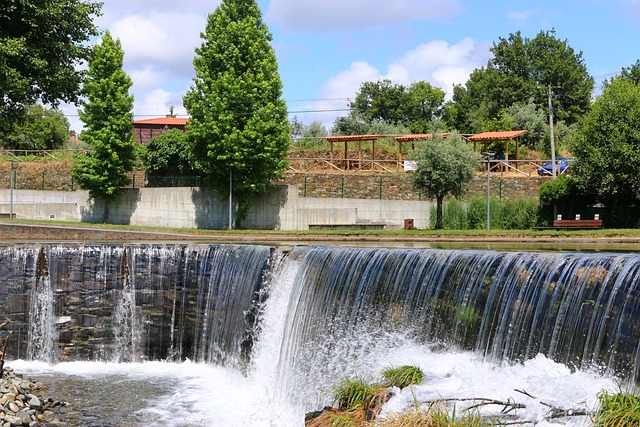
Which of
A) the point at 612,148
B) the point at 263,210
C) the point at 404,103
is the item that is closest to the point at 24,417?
the point at 263,210

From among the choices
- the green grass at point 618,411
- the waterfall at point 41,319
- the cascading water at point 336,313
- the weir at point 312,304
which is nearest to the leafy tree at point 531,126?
the weir at point 312,304

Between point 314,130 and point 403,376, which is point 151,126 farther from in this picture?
point 403,376

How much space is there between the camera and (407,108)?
81000mm

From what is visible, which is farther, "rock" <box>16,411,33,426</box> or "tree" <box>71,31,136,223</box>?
"tree" <box>71,31,136,223</box>

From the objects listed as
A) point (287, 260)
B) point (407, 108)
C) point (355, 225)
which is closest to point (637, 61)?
point (407, 108)

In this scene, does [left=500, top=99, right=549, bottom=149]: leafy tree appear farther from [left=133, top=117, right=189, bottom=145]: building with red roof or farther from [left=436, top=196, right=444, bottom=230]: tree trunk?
[left=133, top=117, right=189, bottom=145]: building with red roof

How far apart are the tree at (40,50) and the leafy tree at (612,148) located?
74.0 ft

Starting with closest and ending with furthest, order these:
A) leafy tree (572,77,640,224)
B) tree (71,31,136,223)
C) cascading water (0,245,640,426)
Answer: cascading water (0,245,640,426)
leafy tree (572,77,640,224)
tree (71,31,136,223)

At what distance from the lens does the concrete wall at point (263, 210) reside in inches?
1528

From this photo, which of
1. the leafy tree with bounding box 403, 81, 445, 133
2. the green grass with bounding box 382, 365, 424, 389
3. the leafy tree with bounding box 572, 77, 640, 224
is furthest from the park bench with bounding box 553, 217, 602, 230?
the leafy tree with bounding box 403, 81, 445, 133

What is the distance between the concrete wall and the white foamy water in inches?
767

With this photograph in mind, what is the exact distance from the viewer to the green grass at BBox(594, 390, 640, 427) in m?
8.27

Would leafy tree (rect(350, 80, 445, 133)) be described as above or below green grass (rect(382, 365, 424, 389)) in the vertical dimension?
above

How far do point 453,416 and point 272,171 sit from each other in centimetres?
2950
